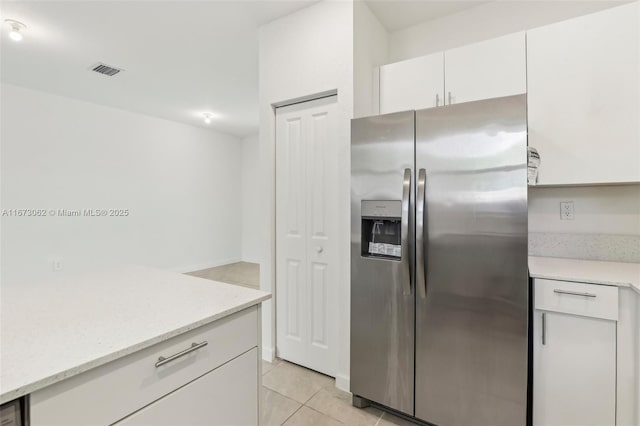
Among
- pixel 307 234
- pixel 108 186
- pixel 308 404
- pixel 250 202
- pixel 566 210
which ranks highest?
pixel 108 186

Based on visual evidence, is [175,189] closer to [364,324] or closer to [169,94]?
[169,94]

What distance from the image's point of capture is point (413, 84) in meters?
2.12

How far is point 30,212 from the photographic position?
3.73 m

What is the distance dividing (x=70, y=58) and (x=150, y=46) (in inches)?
37.0

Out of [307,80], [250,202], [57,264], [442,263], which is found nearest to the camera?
[442,263]

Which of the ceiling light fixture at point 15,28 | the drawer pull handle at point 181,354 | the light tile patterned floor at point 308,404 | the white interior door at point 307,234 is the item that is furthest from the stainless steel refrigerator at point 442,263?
the ceiling light fixture at point 15,28

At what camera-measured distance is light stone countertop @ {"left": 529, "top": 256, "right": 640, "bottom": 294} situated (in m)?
1.40

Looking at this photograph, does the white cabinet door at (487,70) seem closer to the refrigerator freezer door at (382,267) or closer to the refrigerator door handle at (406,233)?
the refrigerator freezer door at (382,267)

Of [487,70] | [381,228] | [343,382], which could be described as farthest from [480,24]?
[343,382]

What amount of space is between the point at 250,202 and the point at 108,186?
8.63 feet

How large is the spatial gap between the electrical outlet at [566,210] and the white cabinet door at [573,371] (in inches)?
33.3

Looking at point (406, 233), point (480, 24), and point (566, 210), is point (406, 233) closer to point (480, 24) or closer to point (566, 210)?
point (566, 210)

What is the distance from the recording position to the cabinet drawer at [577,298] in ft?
4.54

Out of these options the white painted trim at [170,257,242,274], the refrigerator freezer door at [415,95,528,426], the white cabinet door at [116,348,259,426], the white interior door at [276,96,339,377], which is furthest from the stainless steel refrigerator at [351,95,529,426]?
the white painted trim at [170,257,242,274]
